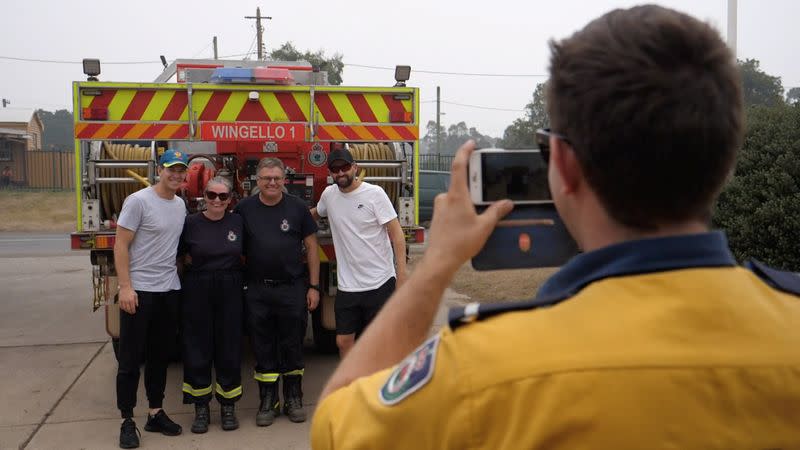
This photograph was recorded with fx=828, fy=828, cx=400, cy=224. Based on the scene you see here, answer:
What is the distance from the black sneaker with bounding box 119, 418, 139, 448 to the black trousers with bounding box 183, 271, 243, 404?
1.51ft

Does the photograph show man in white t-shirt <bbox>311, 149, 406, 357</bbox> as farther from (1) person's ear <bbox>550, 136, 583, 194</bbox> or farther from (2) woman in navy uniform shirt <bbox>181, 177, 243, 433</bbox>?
(1) person's ear <bbox>550, 136, 583, 194</bbox>

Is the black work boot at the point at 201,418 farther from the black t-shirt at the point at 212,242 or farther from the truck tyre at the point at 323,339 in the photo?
the truck tyre at the point at 323,339

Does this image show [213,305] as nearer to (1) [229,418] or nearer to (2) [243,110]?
(1) [229,418]

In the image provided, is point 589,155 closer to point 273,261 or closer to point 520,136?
point 273,261

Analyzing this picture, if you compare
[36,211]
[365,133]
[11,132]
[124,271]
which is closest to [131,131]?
[124,271]

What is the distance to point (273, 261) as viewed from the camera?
5816 mm

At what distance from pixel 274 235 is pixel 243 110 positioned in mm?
1243

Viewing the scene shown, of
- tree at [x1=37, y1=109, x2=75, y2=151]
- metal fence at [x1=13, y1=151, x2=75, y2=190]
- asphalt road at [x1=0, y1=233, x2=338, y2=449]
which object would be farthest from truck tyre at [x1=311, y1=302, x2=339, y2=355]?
tree at [x1=37, y1=109, x2=75, y2=151]

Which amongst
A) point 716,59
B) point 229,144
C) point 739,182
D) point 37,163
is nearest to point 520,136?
point 37,163

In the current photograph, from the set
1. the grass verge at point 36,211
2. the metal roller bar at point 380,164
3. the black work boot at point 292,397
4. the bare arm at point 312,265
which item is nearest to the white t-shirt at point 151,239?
the bare arm at point 312,265

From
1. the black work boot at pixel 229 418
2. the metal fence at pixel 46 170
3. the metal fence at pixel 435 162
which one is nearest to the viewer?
the black work boot at pixel 229 418

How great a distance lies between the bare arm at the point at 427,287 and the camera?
130 centimetres

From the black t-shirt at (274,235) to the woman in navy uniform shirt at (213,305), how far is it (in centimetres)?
11

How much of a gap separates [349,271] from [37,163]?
3571 cm
